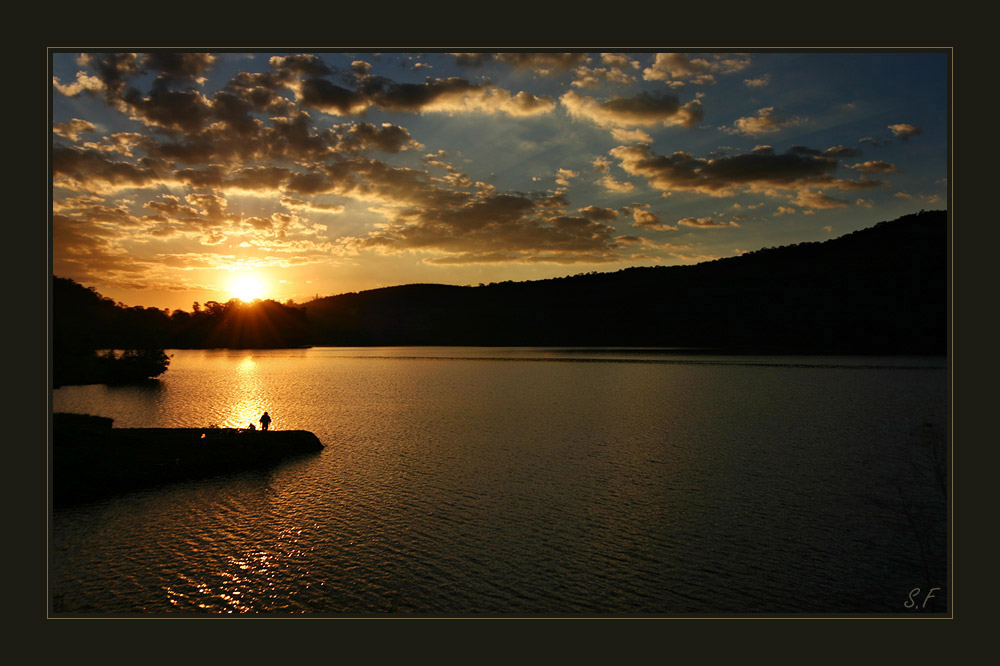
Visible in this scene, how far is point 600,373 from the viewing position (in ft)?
382

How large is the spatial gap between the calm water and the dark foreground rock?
79.1 inches

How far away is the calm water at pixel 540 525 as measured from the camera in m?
18.8

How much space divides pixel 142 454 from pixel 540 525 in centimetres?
2644

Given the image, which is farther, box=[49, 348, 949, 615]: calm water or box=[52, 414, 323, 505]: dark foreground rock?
box=[52, 414, 323, 505]: dark foreground rock

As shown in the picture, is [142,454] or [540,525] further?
[142,454]

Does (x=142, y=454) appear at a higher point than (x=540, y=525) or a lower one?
higher

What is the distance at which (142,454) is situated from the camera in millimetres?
33906

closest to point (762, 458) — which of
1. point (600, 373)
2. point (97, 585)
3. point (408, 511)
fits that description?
point (408, 511)

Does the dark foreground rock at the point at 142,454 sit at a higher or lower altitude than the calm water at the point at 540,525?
higher

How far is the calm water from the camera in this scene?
61.6 feet

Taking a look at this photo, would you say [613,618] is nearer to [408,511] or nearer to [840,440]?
[408,511]

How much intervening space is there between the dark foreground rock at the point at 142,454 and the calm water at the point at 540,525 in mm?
2009

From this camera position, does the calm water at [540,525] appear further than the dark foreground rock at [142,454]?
No

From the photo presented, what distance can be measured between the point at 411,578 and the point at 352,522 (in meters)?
7.11
